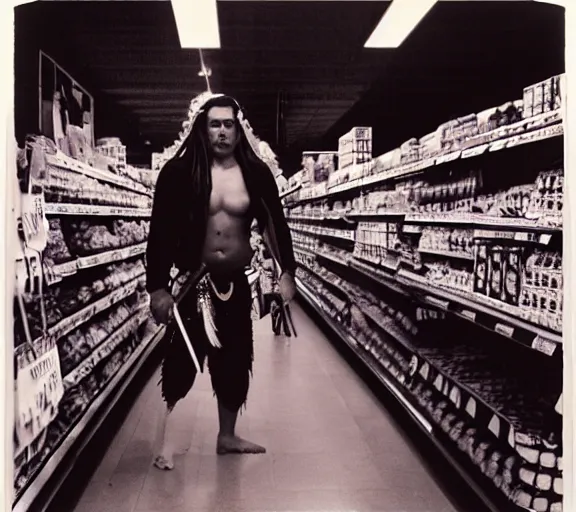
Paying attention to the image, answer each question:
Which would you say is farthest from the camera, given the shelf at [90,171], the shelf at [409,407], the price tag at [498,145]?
the shelf at [90,171]

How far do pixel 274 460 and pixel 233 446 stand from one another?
21 centimetres

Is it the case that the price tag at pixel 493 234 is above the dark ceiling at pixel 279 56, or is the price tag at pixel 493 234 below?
below

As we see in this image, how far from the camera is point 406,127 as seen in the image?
4.18 metres

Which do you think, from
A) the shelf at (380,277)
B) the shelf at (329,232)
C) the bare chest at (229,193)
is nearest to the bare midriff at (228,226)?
the bare chest at (229,193)

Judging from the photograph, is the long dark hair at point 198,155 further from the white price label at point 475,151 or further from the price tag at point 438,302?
the price tag at point 438,302

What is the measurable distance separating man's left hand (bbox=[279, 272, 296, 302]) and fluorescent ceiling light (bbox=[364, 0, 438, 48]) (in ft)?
3.66

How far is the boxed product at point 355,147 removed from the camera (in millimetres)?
4402

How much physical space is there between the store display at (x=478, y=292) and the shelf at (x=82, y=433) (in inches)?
45.5

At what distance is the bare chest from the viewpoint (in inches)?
119

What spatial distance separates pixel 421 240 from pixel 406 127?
77 centimetres

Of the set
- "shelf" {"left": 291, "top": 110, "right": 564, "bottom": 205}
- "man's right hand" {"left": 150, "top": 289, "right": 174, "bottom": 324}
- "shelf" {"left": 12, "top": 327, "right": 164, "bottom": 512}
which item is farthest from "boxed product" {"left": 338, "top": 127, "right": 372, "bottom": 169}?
"shelf" {"left": 12, "top": 327, "right": 164, "bottom": 512}

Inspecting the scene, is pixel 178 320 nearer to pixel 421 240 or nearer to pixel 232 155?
pixel 232 155

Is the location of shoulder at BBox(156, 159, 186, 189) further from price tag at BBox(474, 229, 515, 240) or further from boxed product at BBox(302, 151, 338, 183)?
price tag at BBox(474, 229, 515, 240)

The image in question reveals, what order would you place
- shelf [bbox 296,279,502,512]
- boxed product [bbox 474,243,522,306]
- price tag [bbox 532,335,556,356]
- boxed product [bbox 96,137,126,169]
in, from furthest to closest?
boxed product [bbox 96,137,126,169]
shelf [bbox 296,279,502,512]
boxed product [bbox 474,243,522,306]
price tag [bbox 532,335,556,356]
